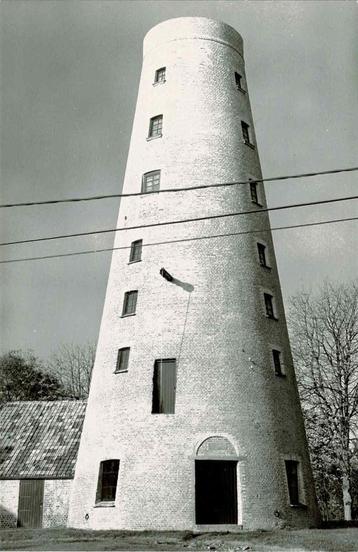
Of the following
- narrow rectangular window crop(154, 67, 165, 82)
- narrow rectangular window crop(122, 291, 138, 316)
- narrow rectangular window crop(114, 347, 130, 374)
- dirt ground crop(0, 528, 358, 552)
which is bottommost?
dirt ground crop(0, 528, 358, 552)

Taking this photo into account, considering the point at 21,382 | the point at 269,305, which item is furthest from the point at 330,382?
the point at 21,382

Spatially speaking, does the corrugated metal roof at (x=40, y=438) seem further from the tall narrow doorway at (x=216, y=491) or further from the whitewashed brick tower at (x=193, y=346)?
the tall narrow doorway at (x=216, y=491)

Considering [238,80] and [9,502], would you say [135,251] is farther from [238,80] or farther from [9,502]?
[9,502]

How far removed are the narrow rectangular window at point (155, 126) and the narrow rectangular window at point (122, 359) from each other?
372 inches

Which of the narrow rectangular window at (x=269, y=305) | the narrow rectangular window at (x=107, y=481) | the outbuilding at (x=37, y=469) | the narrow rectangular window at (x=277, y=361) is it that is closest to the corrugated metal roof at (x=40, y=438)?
the outbuilding at (x=37, y=469)

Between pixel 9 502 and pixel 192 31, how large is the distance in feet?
73.1

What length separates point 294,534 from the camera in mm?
20109

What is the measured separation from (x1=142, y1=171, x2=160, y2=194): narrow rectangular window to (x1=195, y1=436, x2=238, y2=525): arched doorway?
10.6m

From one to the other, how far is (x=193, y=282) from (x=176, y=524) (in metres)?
8.46

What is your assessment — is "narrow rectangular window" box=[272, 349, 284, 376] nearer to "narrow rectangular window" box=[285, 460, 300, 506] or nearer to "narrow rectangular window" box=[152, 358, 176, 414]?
"narrow rectangular window" box=[285, 460, 300, 506]

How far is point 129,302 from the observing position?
25.3 m

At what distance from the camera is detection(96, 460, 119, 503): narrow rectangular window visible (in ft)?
73.6

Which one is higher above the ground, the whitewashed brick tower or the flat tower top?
the flat tower top

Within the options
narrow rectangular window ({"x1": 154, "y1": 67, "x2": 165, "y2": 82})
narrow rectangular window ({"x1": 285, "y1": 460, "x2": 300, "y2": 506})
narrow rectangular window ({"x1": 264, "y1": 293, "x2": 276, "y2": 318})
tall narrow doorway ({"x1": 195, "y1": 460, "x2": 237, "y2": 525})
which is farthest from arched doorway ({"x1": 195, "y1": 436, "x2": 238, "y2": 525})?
narrow rectangular window ({"x1": 154, "y1": 67, "x2": 165, "y2": 82})
